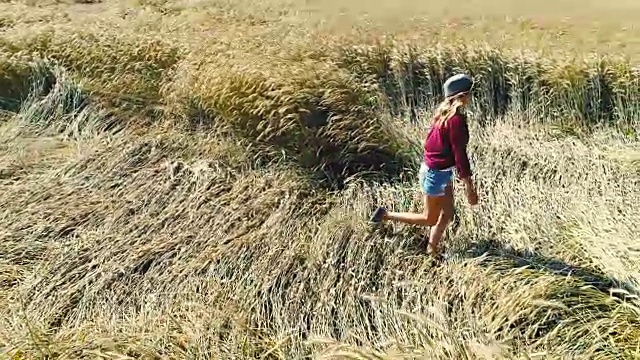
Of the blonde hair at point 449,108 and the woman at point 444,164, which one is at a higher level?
the blonde hair at point 449,108

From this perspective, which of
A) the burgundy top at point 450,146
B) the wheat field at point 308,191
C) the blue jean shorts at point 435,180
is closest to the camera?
the wheat field at point 308,191

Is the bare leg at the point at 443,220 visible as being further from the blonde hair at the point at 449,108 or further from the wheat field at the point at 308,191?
the blonde hair at the point at 449,108

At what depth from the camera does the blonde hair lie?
13.1 feet

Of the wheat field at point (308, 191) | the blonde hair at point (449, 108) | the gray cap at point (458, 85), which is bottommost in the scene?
the wheat field at point (308, 191)

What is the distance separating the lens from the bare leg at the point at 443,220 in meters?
4.25

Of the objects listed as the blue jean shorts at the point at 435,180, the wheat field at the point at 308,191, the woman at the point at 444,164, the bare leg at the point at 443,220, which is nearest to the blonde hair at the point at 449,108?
the woman at the point at 444,164

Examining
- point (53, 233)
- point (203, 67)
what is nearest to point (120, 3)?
point (203, 67)

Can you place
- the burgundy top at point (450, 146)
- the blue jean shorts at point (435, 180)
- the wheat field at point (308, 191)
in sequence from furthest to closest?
the blue jean shorts at point (435, 180), the burgundy top at point (450, 146), the wheat field at point (308, 191)

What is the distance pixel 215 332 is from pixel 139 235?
1370mm

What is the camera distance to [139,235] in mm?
4781

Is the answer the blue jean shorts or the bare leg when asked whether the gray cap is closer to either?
the blue jean shorts

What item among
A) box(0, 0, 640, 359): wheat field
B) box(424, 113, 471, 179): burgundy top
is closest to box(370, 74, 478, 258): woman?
box(424, 113, 471, 179): burgundy top

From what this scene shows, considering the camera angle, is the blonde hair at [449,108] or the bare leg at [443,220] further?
the bare leg at [443,220]

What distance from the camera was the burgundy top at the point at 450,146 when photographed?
3.96 m
